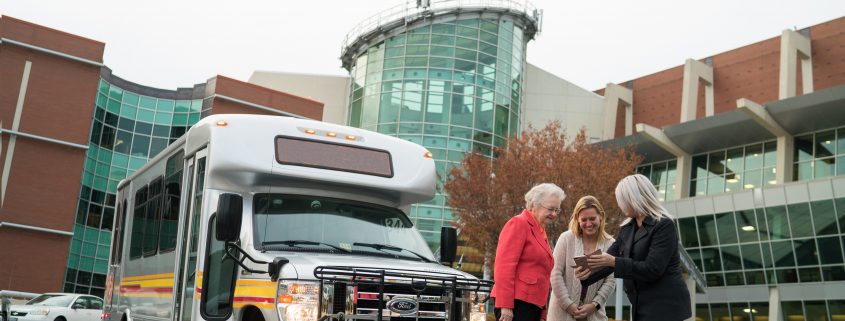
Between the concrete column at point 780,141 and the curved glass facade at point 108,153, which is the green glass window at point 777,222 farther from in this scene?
the curved glass facade at point 108,153

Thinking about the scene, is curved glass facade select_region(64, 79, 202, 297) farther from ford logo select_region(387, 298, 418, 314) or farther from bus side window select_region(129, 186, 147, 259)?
ford logo select_region(387, 298, 418, 314)

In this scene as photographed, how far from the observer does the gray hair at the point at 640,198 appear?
4957mm

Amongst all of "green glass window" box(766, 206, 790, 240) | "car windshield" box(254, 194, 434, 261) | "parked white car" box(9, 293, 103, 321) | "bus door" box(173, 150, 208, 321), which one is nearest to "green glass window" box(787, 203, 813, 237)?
"green glass window" box(766, 206, 790, 240)

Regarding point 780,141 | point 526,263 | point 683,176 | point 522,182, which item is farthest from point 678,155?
point 526,263

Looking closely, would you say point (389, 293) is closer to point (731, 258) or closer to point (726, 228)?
point (726, 228)

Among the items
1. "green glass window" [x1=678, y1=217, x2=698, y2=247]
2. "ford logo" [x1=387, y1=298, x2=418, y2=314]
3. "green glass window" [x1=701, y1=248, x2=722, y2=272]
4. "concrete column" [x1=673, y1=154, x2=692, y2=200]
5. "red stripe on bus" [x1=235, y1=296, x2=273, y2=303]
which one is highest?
"concrete column" [x1=673, y1=154, x2=692, y2=200]

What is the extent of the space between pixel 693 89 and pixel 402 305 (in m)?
37.0

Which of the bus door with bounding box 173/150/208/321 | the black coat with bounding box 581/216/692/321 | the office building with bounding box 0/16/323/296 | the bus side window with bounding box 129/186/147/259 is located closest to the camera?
the black coat with bounding box 581/216/692/321

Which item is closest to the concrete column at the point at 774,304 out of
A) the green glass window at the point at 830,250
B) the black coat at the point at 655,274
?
the green glass window at the point at 830,250

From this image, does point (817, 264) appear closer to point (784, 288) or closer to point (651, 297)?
point (784, 288)

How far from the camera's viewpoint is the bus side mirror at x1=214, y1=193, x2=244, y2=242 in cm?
614

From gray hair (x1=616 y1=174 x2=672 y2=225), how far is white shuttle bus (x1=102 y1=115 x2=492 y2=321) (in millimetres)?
1774

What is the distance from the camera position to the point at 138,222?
10156mm

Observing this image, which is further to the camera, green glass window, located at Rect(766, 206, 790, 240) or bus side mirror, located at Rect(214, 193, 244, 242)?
green glass window, located at Rect(766, 206, 790, 240)
